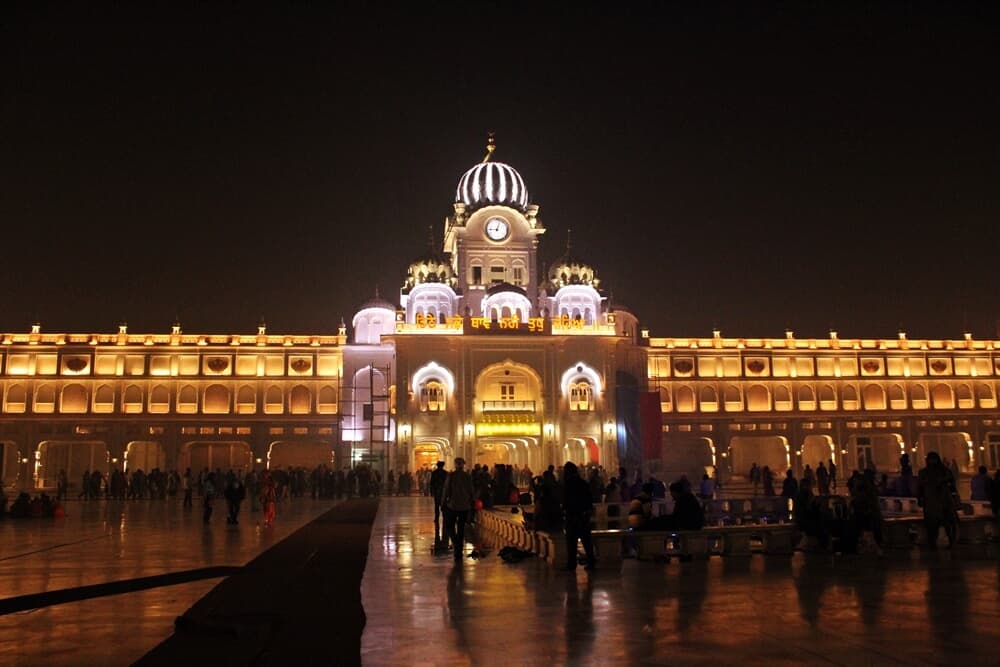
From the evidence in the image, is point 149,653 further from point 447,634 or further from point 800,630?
point 800,630

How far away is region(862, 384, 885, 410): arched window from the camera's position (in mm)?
58469

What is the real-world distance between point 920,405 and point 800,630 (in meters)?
57.1

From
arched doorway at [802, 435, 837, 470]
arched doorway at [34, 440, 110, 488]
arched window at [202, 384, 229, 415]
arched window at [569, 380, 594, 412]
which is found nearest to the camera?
arched window at [569, 380, 594, 412]

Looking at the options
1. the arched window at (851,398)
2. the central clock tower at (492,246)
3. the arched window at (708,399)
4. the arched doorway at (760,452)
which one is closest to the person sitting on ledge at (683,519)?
the central clock tower at (492,246)

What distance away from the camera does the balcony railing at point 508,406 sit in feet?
159

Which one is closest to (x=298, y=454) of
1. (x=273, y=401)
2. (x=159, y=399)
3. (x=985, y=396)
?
(x=273, y=401)

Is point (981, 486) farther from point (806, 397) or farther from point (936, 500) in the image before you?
point (806, 397)

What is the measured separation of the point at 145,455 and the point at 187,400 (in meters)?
4.16

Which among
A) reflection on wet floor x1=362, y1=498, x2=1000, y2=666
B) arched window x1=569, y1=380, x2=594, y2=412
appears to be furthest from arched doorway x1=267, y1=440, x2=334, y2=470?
reflection on wet floor x1=362, y1=498, x2=1000, y2=666

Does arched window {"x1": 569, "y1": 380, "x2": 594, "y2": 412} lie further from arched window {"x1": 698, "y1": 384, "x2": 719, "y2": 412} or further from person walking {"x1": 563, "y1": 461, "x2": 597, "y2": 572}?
person walking {"x1": 563, "y1": 461, "x2": 597, "y2": 572}

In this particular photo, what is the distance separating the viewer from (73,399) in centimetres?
5147

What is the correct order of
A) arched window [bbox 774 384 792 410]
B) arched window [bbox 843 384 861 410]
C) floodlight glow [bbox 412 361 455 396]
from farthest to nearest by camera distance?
arched window [bbox 843 384 861 410]
arched window [bbox 774 384 792 410]
floodlight glow [bbox 412 361 455 396]

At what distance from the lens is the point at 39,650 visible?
7086mm

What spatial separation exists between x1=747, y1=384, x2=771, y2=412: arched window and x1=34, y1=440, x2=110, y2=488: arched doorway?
37371 millimetres
